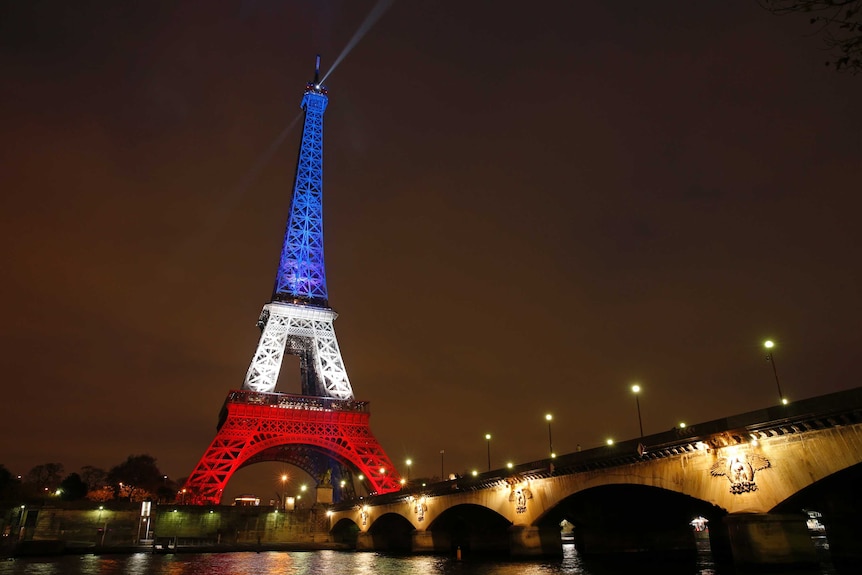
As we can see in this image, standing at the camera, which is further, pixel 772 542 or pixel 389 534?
pixel 389 534

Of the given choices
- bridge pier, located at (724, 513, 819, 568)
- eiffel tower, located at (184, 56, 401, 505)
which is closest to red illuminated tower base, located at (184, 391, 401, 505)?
eiffel tower, located at (184, 56, 401, 505)

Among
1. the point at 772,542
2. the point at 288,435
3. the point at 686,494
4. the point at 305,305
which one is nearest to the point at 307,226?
the point at 305,305

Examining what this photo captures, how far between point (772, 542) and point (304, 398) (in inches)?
2852

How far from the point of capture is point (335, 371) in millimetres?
98062

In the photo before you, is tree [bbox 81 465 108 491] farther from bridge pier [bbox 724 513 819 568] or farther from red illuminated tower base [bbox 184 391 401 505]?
bridge pier [bbox 724 513 819 568]

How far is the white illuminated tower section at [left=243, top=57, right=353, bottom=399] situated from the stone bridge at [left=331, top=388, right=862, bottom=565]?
118 ft

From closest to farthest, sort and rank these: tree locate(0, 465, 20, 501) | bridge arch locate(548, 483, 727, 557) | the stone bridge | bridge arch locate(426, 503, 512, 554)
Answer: the stone bridge
bridge arch locate(548, 483, 727, 557)
bridge arch locate(426, 503, 512, 554)
tree locate(0, 465, 20, 501)

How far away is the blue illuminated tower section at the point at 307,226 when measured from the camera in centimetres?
10530

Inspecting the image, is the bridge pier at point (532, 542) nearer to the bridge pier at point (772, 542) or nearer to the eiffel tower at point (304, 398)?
the bridge pier at point (772, 542)

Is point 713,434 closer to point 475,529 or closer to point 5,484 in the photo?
point 475,529

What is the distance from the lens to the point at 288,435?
84000 mm

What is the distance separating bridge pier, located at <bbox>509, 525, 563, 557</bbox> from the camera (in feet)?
142

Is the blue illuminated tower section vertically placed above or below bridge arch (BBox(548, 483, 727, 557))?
above

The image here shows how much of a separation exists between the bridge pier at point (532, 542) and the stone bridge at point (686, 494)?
0.25ft
